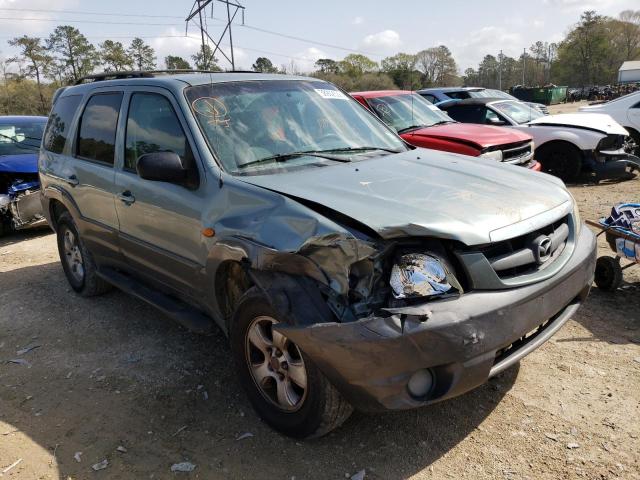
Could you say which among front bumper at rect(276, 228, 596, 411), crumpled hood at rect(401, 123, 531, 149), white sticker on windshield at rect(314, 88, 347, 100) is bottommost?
front bumper at rect(276, 228, 596, 411)

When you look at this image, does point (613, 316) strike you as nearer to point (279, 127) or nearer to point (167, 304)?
point (279, 127)

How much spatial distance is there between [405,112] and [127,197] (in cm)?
550

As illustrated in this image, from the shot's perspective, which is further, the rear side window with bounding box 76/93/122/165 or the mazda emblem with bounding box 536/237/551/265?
the rear side window with bounding box 76/93/122/165

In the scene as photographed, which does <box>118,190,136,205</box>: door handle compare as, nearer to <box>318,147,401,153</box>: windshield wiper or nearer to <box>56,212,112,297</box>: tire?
<box>56,212,112,297</box>: tire

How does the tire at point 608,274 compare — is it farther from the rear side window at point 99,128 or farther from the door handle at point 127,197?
the rear side window at point 99,128

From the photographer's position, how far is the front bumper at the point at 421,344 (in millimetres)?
2240

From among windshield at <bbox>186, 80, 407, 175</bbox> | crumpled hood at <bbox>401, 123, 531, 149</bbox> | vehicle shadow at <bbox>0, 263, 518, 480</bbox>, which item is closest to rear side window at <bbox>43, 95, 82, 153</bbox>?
vehicle shadow at <bbox>0, 263, 518, 480</bbox>

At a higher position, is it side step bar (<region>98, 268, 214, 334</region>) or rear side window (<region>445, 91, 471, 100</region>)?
rear side window (<region>445, 91, 471, 100</region>)

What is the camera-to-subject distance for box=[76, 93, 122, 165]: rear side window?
4.16 m

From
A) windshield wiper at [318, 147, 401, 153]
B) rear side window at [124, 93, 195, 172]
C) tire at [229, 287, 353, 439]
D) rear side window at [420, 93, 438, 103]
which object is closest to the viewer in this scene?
tire at [229, 287, 353, 439]

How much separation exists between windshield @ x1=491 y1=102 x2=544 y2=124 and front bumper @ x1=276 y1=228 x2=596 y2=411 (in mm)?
8675

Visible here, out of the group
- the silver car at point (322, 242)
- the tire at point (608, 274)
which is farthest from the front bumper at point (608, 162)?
the silver car at point (322, 242)

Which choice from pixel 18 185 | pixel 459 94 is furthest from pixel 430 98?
pixel 18 185

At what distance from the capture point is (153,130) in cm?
371
